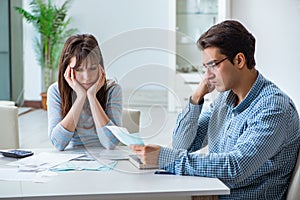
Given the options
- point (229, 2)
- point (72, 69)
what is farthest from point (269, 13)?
point (72, 69)

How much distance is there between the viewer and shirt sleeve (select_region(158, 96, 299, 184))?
1695 mm

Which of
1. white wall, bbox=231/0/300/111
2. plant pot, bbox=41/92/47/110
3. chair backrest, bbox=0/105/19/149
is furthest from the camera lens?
plant pot, bbox=41/92/47/110

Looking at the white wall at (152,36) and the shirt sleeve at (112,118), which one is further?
the shirt sleeve at (112,118)

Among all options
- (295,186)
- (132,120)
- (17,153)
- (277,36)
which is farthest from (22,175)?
(277,36)

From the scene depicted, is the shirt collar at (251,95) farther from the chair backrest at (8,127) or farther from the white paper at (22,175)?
the chair backrest at (8,127)

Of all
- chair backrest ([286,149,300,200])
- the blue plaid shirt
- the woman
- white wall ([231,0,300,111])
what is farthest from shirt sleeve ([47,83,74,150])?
white wall ([231,0,300,111])

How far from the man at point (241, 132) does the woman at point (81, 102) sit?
0.34m

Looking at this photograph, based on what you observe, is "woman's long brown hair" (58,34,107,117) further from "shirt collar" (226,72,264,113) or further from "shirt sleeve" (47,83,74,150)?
"shirt collar" (226,72,264,113)

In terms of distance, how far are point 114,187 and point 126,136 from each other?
295 mm

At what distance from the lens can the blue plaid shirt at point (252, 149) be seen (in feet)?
5.58

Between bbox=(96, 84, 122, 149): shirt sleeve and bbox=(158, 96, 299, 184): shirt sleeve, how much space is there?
0.40 m

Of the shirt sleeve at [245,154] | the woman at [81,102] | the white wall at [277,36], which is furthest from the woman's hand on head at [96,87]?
the white wall at [277,36]

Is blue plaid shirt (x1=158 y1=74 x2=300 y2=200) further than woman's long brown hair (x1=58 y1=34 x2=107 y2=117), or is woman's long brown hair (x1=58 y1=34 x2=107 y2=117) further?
woman's long brown hair (x1=58 y1=34 x2=107 y2=117)

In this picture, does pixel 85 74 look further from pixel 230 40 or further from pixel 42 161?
pixel 230 40
